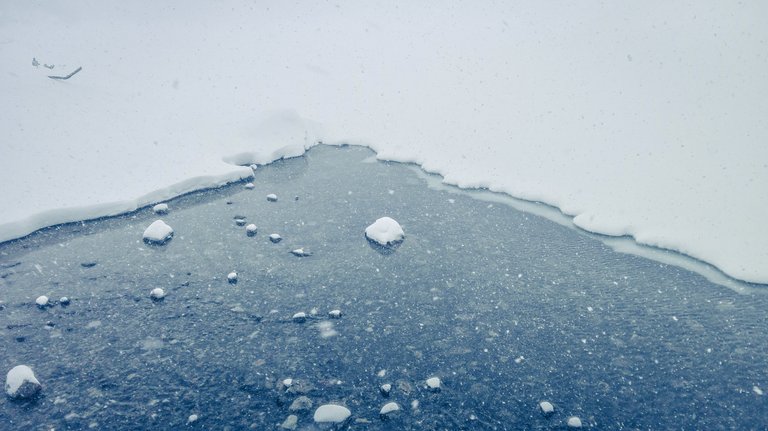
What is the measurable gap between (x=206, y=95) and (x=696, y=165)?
32.3ft

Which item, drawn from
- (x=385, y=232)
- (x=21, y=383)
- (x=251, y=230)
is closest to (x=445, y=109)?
(x=385, y=232)

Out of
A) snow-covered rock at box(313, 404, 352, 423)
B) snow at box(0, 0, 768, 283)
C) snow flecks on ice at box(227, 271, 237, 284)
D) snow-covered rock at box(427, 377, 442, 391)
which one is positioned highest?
snow at box(0, 0, 768, 283)

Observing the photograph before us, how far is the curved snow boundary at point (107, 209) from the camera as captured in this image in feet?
17.1

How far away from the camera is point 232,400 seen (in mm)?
3254

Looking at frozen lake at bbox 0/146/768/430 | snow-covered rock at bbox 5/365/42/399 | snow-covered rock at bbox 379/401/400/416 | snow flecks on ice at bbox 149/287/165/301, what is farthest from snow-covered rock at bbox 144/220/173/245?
snow-covered rock at bbox 379/401/400/416

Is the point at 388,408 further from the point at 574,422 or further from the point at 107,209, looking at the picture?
the point at 107,209

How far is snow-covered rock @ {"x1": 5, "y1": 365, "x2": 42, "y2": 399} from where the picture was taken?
3.16m

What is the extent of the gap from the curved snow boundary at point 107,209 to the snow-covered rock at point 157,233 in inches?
34.6

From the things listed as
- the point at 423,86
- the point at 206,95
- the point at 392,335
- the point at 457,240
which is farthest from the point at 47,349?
the point at 423,86

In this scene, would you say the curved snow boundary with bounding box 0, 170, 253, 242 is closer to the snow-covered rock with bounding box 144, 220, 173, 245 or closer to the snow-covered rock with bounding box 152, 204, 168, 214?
the snow-covered rock with bounding box 152, 204, 168, 214

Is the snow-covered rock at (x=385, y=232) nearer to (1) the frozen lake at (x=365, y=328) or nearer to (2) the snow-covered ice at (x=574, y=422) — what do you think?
(1) the frozen lake at (x=365, y=328)

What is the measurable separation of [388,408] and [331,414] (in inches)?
17.5

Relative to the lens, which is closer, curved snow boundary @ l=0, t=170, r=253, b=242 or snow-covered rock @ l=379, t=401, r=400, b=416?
snow-covered rock @ l=379, t=401, r=400, b=416

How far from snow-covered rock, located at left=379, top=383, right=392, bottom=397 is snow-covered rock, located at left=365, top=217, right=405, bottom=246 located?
90.2 inches
